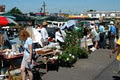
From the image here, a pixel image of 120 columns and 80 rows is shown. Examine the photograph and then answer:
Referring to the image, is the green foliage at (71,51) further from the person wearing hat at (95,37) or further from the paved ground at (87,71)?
the person wearing hat at (95,37)

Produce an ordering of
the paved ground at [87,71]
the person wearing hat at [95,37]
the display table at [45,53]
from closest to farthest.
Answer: the paved ground at [87,71] → the display table at [45,53] → the person wearing hat at [95,37]

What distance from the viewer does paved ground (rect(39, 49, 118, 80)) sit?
968cm

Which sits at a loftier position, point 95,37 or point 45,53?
point 45,53

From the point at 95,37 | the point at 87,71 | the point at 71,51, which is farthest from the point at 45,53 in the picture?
the point at 95,37

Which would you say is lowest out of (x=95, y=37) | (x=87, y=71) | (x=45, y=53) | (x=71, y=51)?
(x=87, y=71)

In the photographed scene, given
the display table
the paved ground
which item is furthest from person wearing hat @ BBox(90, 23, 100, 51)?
the display table

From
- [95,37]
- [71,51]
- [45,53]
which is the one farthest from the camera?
[95,37]

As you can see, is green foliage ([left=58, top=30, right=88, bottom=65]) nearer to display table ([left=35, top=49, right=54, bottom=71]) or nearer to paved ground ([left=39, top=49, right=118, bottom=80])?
paved ground ([left=39, top=49, right=118, bottom=80])

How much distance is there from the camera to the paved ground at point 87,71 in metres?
9.68

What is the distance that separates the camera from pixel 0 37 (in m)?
12.8

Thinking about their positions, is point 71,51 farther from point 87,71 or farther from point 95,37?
point 95,37

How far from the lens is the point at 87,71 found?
10875 millimetres

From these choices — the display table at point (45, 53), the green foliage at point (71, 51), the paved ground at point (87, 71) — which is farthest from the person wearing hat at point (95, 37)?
the display table at point (45, 53)

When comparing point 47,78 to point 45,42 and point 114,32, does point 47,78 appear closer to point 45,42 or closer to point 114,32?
point 45,42
